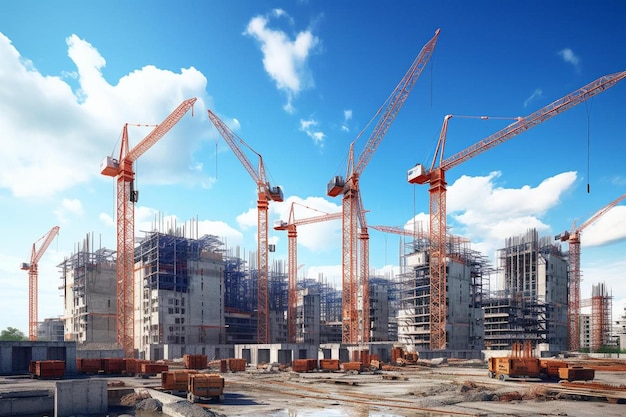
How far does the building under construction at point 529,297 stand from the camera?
119 m

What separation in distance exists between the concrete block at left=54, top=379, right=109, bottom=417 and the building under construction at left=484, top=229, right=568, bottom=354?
10622 cm

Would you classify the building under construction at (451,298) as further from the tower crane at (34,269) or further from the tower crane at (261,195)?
the tower crane at (34,269)

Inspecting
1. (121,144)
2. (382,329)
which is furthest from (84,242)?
(382,329)

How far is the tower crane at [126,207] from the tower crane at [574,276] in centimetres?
10043

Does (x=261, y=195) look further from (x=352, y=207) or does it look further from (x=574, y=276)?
(x=574, y=276)

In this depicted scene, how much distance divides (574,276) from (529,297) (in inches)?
571

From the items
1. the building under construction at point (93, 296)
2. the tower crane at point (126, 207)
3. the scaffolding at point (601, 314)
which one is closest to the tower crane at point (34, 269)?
the building under construction at point (93, 296)

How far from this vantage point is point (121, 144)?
87.1m

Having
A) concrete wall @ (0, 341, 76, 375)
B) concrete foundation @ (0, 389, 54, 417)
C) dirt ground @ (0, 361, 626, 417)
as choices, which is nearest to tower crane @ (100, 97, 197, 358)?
concrete wall @ (0, 341, 76, 375)

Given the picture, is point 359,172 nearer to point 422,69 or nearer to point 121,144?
point 422,69

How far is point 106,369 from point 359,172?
187 feet

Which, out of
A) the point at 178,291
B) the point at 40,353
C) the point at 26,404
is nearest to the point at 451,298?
the point at 178,291

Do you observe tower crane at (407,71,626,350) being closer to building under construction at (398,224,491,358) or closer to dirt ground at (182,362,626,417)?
building under construction at (398,224,491,358)

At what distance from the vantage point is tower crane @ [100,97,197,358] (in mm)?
82188
